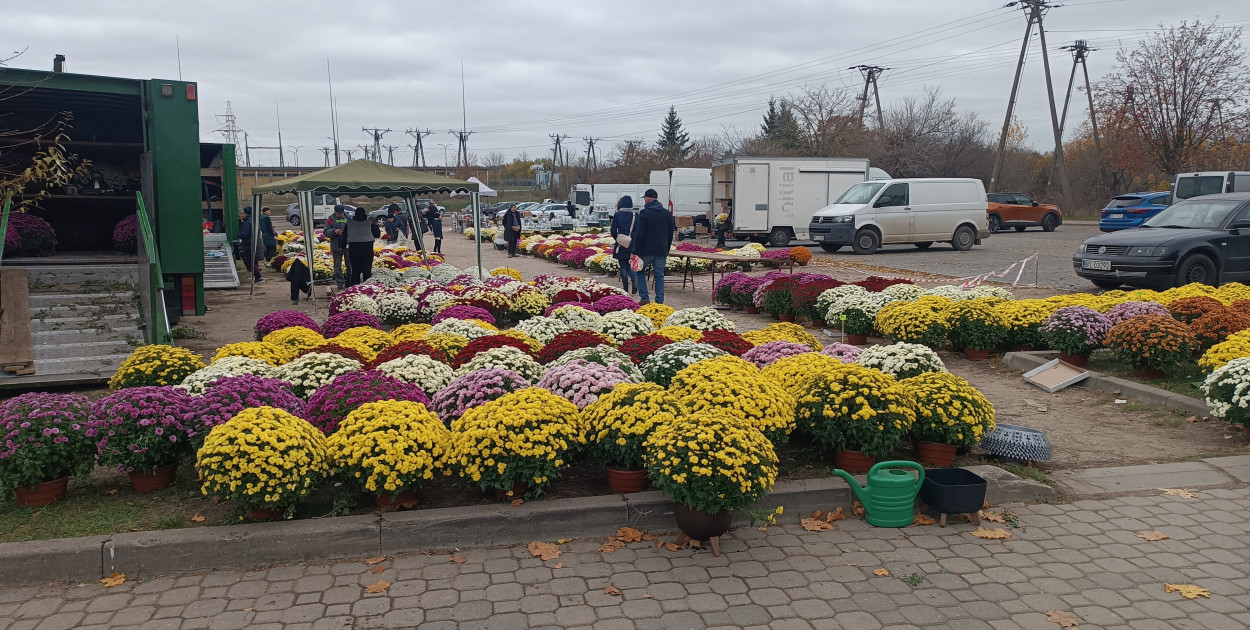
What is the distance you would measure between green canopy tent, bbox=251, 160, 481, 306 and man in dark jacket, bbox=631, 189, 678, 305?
177 inches

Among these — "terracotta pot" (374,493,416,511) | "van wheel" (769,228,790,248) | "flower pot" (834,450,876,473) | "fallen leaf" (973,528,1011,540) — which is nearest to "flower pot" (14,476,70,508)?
"terracotta pot" (374,493,416,511)

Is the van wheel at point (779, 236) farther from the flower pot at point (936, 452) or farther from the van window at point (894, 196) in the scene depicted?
the flower pot at point (936, 452)

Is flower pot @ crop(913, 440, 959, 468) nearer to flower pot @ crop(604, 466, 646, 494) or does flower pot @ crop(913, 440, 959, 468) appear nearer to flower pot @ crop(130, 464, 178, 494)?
flower pot @ crop(604, 466, 646, 494)

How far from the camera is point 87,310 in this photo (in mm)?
8898

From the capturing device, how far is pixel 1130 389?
7.42 metres

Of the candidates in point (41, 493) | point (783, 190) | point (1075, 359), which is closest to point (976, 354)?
point (1075, 359)

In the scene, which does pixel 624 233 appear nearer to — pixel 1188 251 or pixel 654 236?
pixel 654 236

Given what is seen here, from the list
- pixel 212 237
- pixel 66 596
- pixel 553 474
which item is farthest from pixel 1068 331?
pixel 212 237

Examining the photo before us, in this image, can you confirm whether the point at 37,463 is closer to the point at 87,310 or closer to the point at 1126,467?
the point at 87,310

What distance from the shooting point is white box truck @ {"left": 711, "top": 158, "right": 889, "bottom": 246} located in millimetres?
26562

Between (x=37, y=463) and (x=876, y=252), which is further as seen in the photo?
(x=876, y=252)

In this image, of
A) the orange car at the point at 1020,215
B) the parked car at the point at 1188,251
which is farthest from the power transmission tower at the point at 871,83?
the parked car at the point at 1188,251

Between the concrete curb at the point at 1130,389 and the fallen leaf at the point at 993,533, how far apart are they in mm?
3154

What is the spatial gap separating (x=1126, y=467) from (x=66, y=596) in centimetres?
644
